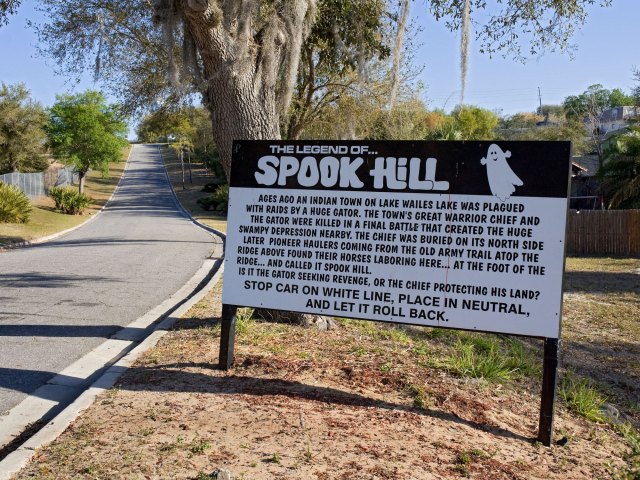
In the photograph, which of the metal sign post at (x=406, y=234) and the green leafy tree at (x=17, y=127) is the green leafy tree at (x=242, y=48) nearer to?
the metal sign post at (x=406, y=234)

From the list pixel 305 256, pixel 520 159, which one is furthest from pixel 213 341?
pixel 520 159

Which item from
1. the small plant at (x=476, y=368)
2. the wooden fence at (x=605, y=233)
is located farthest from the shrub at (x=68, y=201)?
the small plant at (x=476, y=368)

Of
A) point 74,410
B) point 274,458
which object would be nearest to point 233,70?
point 74,410

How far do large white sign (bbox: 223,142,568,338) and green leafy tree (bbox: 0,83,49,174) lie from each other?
43.4 meters

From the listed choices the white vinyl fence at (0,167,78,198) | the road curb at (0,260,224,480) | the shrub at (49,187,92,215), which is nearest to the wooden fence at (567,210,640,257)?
the road curb at (0,260,224,480)

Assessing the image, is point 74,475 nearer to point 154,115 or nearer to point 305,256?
point 305,256

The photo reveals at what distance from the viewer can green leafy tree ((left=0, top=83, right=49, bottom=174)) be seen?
43.4 metres

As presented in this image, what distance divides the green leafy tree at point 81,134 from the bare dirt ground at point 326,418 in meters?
51.9

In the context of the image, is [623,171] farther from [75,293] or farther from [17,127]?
[17,127]

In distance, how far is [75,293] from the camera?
10.1 m

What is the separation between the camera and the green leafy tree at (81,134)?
54.7 m

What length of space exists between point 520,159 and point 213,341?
358 cm

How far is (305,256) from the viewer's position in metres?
5.27

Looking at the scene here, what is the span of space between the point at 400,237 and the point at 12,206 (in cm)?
2478
